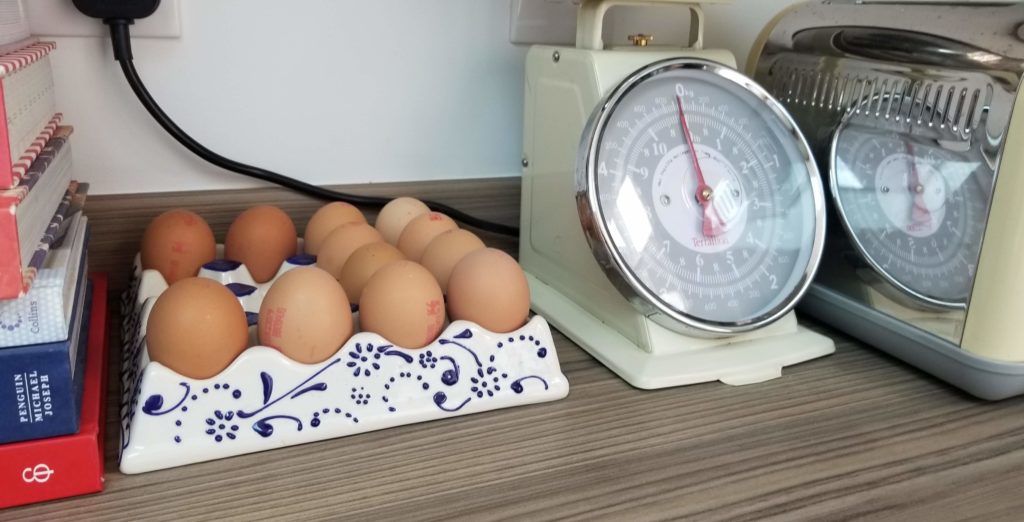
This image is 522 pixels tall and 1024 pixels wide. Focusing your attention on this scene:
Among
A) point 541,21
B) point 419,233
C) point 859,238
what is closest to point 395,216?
point 419,233

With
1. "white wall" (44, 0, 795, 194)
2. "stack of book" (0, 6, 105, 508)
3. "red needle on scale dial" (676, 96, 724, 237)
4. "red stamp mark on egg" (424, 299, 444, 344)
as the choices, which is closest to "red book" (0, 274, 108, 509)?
"stack of book" (0, 6, 105, 508)

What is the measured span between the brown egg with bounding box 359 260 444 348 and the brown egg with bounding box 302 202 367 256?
0.17m

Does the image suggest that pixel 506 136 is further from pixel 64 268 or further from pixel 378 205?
pixel 64 268

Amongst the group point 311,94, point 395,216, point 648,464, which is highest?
point 311,94

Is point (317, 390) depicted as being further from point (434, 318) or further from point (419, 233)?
point (419, 233)

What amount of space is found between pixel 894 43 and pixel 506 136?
40 cm

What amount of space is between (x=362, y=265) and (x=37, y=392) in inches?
9.9

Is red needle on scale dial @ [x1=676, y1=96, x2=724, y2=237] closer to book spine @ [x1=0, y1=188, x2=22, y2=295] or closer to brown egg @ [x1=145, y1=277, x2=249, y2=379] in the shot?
brown egg @ [x1=145, y1=277, x2=249, y2=379]

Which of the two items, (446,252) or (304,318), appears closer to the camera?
(304,318)

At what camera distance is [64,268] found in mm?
510

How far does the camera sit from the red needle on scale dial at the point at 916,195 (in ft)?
2.32

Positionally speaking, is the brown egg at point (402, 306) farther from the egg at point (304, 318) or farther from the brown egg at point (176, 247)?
the brown egg at point (176, 247)

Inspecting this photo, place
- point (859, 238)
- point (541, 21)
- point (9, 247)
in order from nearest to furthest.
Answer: point (9, 247) → point (859, 238) → point (541, 21)

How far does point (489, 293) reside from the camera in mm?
613
